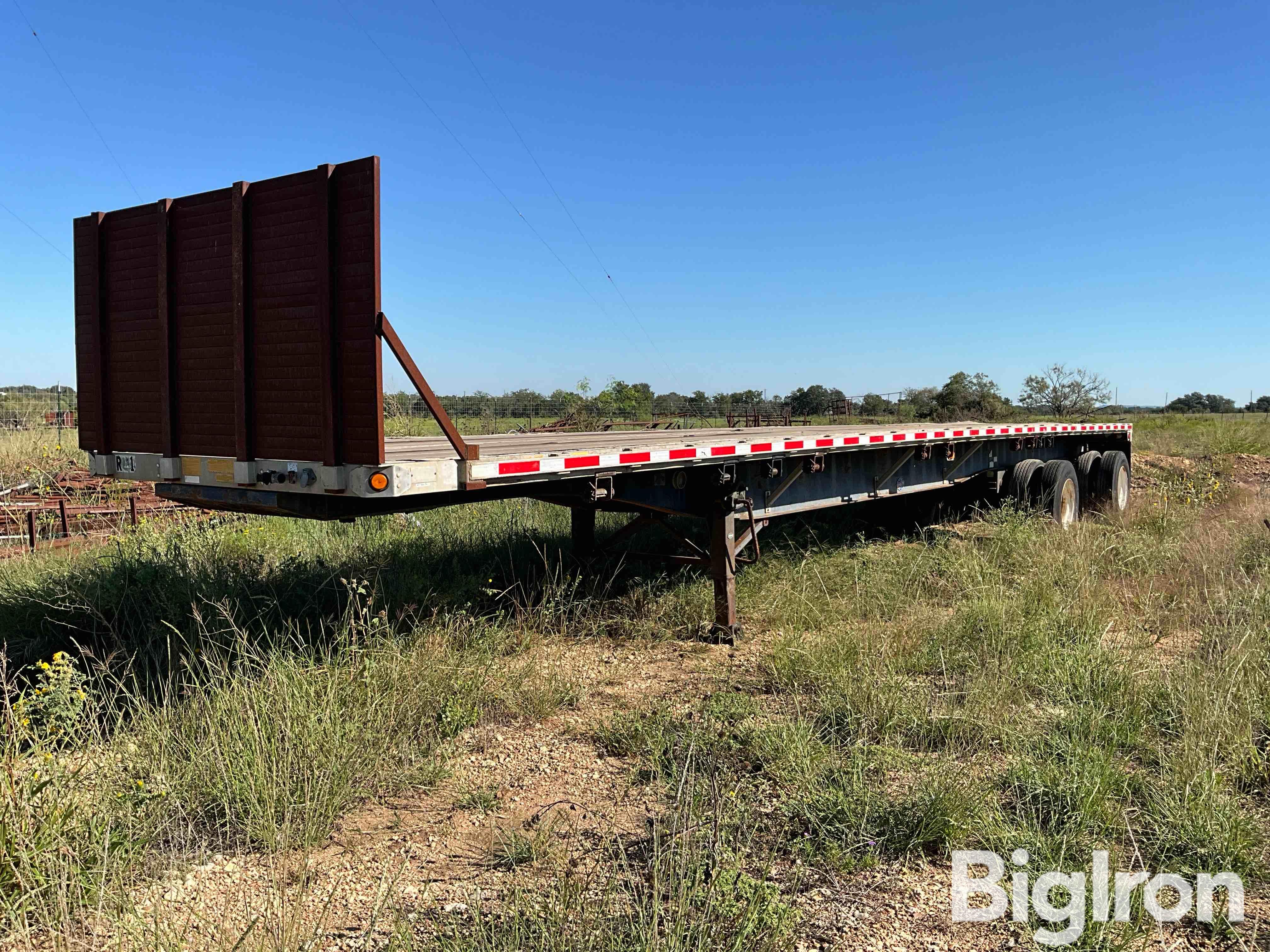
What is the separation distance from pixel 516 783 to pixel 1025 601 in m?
4.45

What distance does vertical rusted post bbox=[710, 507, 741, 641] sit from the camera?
6.54 meters

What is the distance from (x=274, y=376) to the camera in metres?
4.27

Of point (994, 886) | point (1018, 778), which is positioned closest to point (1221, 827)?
point (1018, 778)

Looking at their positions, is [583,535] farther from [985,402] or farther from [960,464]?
[985,402]

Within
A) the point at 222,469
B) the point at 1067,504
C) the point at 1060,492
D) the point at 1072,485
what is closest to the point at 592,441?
the point at 222,469

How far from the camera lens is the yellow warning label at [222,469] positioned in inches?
175

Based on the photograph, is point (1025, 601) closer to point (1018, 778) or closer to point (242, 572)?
point (1018, 778)

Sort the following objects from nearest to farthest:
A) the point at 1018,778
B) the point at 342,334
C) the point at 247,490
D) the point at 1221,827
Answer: the point at 1221,827 → the point at 1018,778 → the point at 342,334 → the point at 247,490

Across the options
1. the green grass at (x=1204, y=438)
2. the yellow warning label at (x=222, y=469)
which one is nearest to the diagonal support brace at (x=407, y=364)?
the yellow warning label at (x=222, y=469)

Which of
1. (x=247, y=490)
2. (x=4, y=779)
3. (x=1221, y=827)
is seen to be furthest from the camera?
(x=247, y=490)

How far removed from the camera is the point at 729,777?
3879 millimetres

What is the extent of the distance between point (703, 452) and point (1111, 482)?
10.8m

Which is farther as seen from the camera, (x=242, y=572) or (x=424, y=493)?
(x=242, y=572)

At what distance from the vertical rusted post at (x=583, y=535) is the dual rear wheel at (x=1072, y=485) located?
20.2 feet
